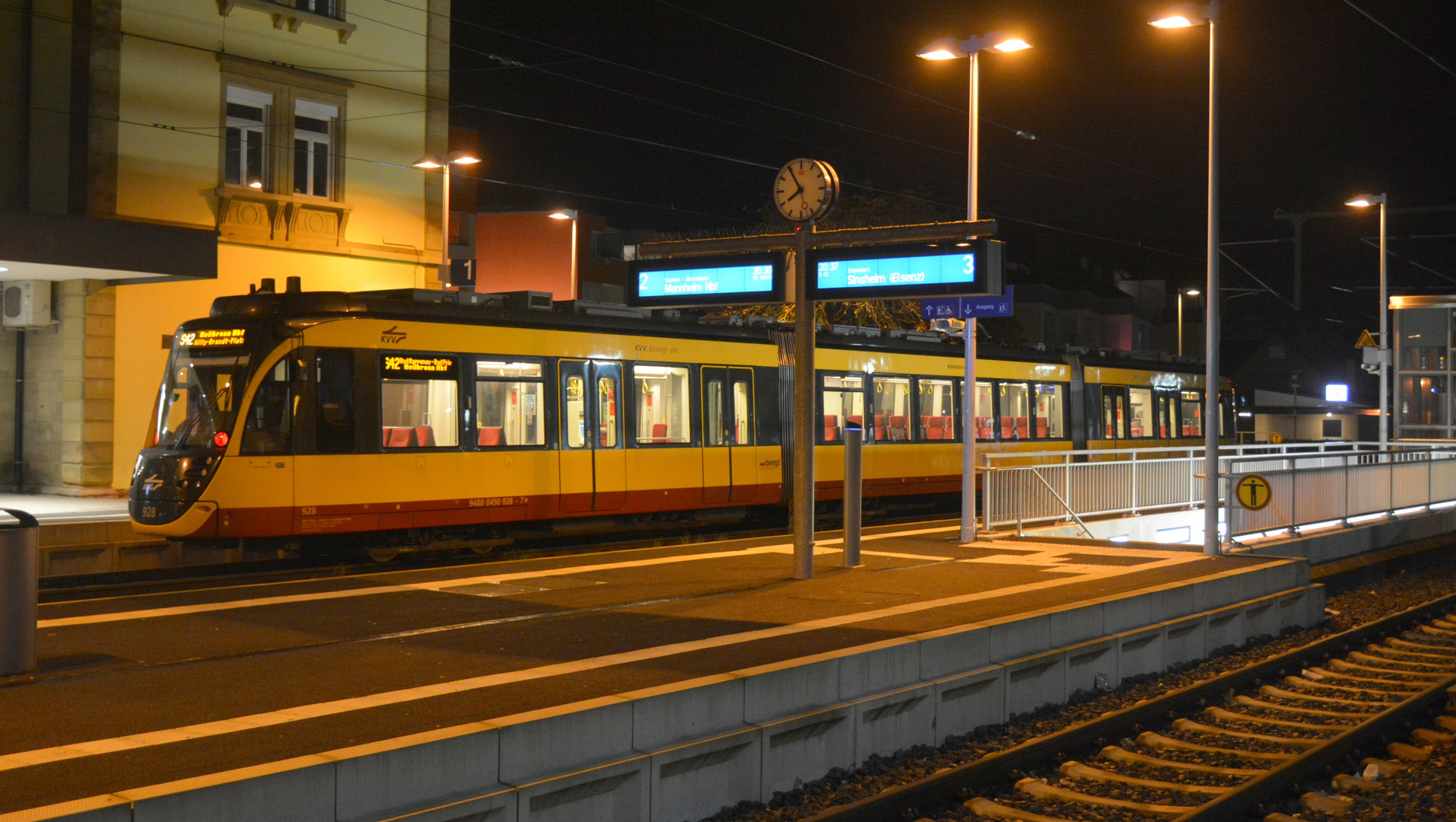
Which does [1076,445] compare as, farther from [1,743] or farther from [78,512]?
[1,743]

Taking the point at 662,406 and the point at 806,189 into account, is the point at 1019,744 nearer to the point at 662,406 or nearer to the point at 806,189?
the point at 806,189

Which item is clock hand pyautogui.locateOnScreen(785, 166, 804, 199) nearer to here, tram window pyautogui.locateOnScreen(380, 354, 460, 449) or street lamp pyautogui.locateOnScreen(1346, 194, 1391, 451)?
tram window pyautogui.locateOnScreen(380, 354, 460, 449)

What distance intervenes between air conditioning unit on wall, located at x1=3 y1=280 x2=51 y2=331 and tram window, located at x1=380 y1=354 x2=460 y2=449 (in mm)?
11476

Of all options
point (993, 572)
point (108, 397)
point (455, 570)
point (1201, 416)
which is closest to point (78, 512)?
point (108, 397)

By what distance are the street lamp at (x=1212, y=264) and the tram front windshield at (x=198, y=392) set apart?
10857 mm

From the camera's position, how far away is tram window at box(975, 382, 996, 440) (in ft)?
81.6

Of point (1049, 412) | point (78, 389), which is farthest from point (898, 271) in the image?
point (78, 389)

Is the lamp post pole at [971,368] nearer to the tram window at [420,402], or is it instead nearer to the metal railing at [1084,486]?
the metal railing at [1084,486]

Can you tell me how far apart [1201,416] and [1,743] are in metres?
31.4

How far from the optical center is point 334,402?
1486 cm

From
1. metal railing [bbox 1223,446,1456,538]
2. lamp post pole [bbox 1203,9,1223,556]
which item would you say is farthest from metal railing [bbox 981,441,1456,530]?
lamp post pole [bbox 1203,9,1223,556]

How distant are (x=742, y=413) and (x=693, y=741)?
12.9 m

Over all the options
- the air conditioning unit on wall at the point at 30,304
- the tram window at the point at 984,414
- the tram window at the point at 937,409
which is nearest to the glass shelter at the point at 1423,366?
the tram window at the point at 984,414

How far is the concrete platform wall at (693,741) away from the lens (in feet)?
18.1
